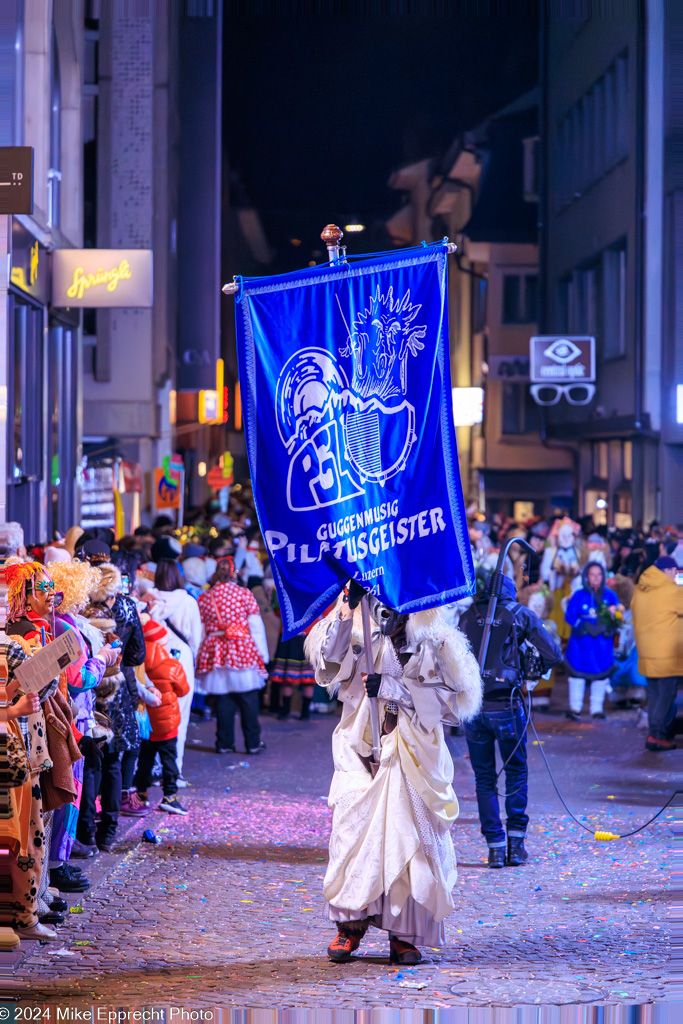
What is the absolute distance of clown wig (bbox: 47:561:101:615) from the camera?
24.5 feet

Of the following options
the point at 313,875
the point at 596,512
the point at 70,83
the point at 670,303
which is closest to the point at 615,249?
the point at 670,303

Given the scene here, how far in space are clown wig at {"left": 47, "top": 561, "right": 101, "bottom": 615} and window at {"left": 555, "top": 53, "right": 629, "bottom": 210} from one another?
25.9 m

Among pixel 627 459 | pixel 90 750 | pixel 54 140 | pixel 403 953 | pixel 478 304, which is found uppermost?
pixel 478 304

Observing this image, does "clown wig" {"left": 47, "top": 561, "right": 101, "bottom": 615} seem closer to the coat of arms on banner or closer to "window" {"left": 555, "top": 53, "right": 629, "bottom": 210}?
the coat of arms on banner

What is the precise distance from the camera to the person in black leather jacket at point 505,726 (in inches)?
325

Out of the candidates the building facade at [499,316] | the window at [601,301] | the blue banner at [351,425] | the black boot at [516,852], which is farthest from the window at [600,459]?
the blue banner at [351,425]

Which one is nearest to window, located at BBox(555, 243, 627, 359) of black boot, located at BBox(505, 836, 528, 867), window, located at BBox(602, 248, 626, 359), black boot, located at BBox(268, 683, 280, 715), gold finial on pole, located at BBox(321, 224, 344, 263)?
window, located at BBox(602, 248, 626, 359)

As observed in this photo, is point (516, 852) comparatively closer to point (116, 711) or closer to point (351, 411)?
point (116, 711)

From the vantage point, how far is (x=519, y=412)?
147ft

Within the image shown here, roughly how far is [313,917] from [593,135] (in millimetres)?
30037

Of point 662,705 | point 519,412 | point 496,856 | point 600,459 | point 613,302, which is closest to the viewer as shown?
point 496,856

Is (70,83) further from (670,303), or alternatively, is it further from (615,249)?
(615,249)

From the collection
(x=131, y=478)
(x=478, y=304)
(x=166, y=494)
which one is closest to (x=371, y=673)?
(x=166, y=494)

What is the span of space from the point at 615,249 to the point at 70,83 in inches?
709
